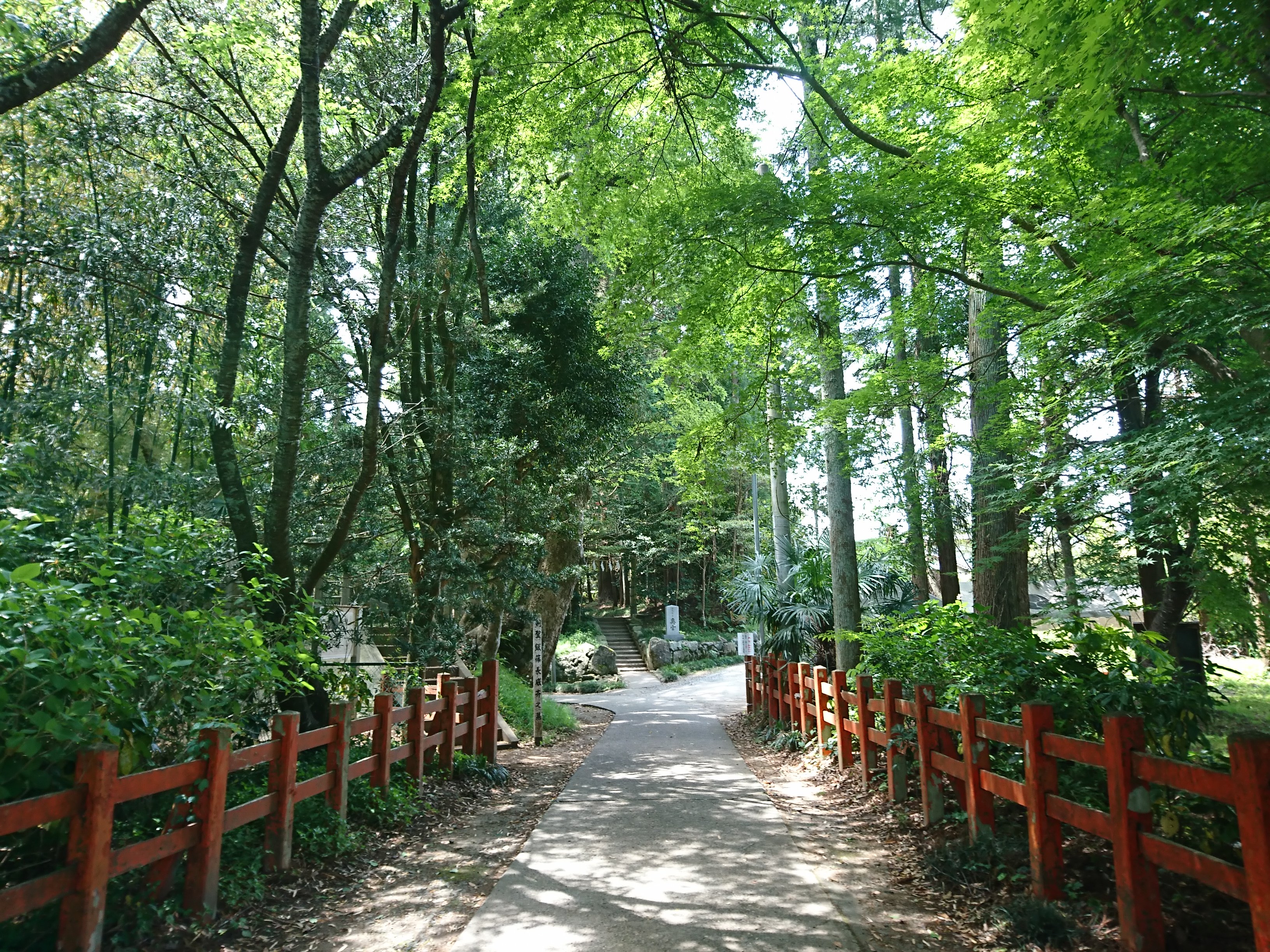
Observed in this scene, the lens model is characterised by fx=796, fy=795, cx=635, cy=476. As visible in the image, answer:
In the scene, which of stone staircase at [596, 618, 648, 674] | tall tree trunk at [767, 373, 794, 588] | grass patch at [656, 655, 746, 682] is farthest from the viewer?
stone staircase at [596, 618, 648, 674]

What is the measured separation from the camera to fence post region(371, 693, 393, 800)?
686 centimetres

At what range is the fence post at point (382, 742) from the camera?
270 inches

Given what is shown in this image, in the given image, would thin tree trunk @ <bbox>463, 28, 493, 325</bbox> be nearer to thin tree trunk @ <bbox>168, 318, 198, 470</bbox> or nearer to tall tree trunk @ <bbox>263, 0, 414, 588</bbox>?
tall tree trunk @ <bbox>263, 0, 414, 588</bbox>

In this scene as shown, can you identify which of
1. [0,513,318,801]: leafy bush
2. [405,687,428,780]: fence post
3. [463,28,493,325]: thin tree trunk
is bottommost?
Result: [405,687,428,780]: fence post

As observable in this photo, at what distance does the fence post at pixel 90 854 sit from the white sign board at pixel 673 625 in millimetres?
30655

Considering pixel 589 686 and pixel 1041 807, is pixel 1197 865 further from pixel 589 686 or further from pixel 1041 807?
pixel 589 686

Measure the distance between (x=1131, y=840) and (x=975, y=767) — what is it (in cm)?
160

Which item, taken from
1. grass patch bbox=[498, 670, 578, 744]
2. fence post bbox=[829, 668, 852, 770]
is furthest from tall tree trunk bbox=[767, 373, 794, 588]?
fence post bbox=[829, 668, 852, 770]

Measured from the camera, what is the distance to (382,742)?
695 centimetres

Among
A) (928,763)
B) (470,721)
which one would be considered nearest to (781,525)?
(470,721)

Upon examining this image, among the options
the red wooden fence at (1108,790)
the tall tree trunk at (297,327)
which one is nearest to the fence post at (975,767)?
the red wooden fence at (1108,790)

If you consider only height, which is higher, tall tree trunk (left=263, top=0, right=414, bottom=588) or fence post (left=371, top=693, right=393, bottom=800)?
tall tree trunk (left=263, top=0, right=414, bottom=588)

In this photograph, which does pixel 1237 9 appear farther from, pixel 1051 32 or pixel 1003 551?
pixel 1003 551

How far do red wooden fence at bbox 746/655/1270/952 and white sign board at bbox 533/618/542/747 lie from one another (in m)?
6.45
